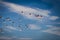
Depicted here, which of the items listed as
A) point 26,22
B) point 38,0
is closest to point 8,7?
point 26,22

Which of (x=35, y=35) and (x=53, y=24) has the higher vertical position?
(x=53, y=24)

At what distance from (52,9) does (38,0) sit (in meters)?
0.25

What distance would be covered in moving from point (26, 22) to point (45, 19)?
0.95ft

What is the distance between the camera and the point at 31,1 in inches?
67.7

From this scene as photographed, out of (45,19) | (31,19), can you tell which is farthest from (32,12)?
(45,19)

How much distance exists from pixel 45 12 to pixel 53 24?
218 millimetres

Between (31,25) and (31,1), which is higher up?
(31,1)

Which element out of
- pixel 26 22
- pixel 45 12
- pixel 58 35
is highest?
pixel 45 12

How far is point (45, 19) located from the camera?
5.60 ft

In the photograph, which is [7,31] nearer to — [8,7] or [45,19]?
[8,7]

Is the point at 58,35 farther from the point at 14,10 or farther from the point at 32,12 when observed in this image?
the point at 14,10

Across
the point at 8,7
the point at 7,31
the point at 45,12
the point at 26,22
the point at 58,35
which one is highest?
the point at 8,7

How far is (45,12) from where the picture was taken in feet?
5.66

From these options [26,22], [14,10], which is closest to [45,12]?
[26,22]
